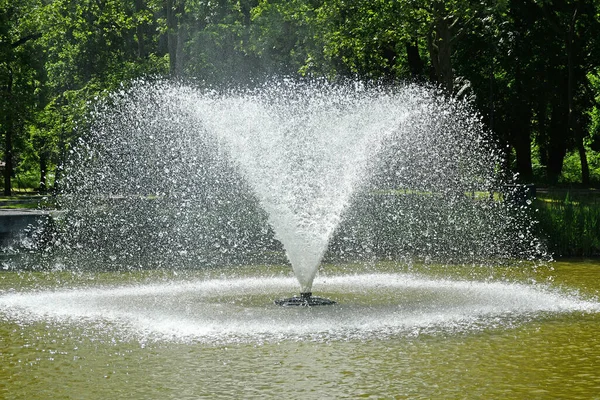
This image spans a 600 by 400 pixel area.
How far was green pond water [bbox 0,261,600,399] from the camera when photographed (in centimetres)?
880

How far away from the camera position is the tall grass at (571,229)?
21.7 metres

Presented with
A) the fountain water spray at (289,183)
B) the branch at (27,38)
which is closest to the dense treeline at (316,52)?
the branch at (27,38)

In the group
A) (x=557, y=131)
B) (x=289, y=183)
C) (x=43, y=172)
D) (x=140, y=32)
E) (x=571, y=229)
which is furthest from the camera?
(x=43, y=172)

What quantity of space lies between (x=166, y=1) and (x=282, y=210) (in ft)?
71.4

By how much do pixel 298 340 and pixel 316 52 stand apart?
1074 inches

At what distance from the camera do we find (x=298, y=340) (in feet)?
35.7

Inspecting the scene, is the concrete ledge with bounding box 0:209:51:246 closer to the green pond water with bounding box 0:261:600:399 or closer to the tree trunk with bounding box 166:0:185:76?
the green pond water with bounding box 0:261:600:399

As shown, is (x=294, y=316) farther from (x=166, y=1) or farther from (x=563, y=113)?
(x=563, y=113)

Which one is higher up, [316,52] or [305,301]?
[316,52]

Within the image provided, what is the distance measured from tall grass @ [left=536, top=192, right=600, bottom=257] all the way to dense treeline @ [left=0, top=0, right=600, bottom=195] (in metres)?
9.60

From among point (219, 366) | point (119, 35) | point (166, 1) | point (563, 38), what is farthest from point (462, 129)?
point (219, 366)

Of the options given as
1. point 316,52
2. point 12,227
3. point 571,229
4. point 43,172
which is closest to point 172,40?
point 316,52

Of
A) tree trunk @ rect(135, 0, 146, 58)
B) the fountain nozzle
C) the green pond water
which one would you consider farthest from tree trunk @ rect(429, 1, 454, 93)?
tree trunk @ rect(135, 0, 146, 58)

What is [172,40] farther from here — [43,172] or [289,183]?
[43,172]
